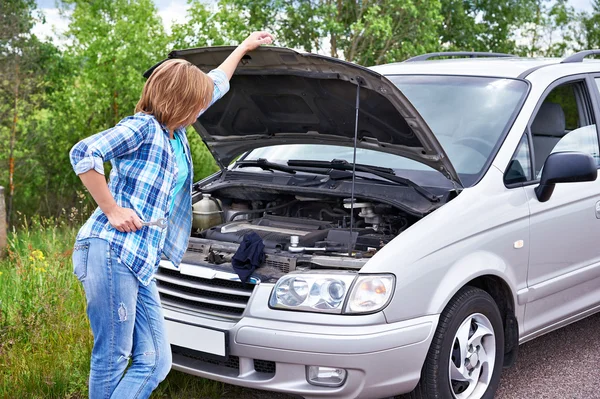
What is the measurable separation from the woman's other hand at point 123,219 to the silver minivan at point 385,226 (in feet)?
2.59

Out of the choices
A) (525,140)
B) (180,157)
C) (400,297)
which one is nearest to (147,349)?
(180,157)

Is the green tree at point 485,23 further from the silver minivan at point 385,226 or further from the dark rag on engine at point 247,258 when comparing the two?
the dark rag on engine at point 247,258

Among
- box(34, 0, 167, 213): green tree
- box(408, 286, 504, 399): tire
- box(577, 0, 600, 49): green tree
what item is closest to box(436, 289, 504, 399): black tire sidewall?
box(408, 286, 504, 399): tire

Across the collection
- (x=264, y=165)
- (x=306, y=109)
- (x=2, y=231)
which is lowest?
(x=2, y=231)

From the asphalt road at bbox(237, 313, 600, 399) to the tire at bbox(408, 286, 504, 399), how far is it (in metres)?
0.40

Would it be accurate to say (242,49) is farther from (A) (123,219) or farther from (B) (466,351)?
(B) (466,351)

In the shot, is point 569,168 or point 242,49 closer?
point 242,49

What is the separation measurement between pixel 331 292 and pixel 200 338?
2.18 feet

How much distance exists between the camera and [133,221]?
3.04m

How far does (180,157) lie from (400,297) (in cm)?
114

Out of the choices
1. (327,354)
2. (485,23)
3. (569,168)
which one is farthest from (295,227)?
(485,23)

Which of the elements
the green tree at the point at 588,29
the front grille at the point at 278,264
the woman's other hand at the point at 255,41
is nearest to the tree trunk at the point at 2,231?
the woman's other hand at the point at 255,41

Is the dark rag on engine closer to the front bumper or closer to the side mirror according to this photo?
the front bumper

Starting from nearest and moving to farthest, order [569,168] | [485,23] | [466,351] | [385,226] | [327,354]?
1. [327,354]
2. [466,351]
3. [569,168]
4. [385,226]
5. [485,23]
